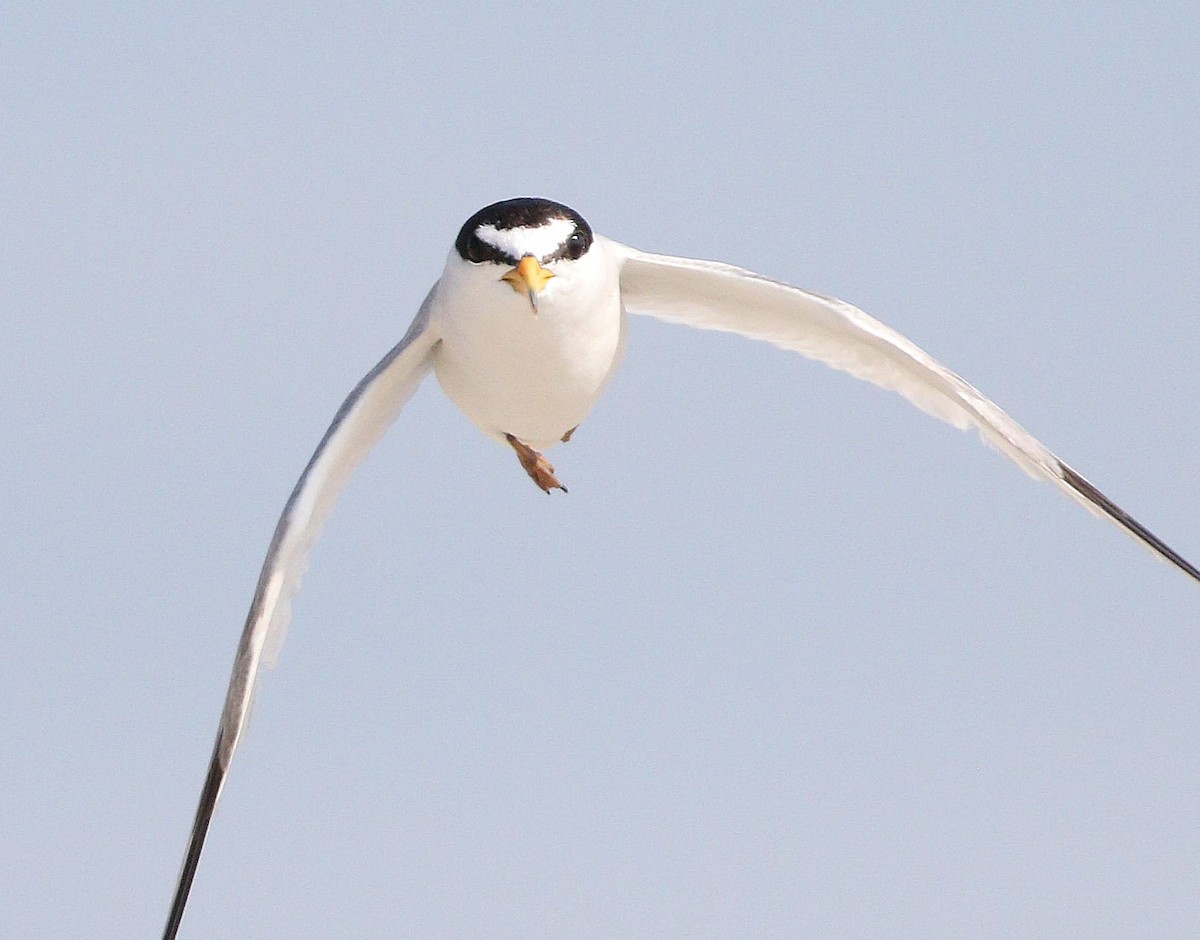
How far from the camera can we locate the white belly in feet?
37.4

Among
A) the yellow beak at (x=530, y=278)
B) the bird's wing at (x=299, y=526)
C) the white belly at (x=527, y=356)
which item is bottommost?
the bird's wing at (x=299, y=526)

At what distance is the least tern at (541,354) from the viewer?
11.2m

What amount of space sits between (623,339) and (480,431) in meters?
1.17

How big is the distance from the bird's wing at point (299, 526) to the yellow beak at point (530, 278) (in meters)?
1.24

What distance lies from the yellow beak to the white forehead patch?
4 centimetres

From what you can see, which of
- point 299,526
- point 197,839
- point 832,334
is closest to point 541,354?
point 299,526

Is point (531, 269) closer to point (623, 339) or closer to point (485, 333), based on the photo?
point (485, 333)

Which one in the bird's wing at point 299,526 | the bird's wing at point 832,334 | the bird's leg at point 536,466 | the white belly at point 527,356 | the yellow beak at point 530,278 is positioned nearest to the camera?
the yellow beak at point 530,278

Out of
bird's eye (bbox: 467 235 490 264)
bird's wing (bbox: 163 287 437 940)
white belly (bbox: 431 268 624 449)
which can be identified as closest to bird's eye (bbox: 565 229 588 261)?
white belly (bbox: 431 268 624 449)

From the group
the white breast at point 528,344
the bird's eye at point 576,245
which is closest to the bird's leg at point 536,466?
the white breast at point 528,344

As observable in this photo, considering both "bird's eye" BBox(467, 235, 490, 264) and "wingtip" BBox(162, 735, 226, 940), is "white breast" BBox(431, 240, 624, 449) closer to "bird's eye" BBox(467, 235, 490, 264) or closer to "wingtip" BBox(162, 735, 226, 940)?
"bird's eye" BBox(467, 235, 490, 264)

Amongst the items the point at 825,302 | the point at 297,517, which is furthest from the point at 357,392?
the point at 825,302

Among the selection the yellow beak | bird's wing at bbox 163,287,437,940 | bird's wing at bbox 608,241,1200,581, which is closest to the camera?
the yellow beak

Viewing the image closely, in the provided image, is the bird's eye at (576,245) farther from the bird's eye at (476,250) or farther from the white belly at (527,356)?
the bird's eye at (476,250)
